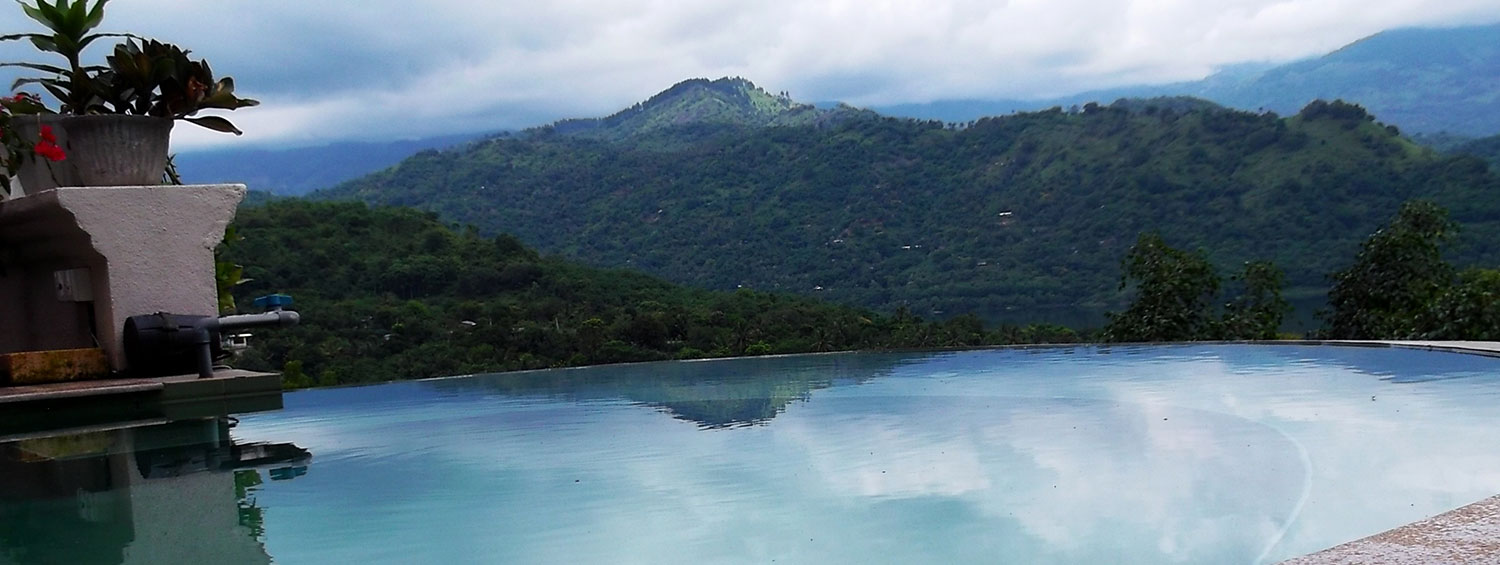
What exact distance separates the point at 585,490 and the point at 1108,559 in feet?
6.20

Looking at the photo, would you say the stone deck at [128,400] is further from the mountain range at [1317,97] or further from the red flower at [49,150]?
the mountain range at [1317,97]

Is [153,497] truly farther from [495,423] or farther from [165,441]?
[495,423]

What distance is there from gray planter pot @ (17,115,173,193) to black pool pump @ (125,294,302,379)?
68 centimetres

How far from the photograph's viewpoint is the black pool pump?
579cm

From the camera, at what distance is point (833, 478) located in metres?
4.34

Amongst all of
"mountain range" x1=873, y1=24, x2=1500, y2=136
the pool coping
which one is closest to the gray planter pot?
the pool coping

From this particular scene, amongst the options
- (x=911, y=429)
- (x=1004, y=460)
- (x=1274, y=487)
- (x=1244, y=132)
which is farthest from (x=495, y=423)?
(x=1244, y=132)

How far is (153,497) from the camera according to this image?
13.2 ft

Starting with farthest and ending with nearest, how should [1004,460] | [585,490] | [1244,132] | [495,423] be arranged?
1. [1244,132]
2. [495,423]
3. [1004,460]
4. [585,490]

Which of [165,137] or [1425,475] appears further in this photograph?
[165,137]

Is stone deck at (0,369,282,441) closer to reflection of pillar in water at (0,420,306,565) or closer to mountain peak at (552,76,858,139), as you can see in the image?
reflection of pillar in water at (0,420,306,565)

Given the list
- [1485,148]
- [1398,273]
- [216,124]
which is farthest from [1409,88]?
[216,124]

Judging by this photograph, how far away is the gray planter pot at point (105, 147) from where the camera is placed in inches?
227

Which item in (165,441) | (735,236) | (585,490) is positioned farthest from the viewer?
(735,236)
